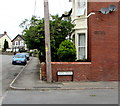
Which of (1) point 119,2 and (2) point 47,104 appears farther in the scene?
(1) point 119,2

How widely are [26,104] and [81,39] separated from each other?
342 inches

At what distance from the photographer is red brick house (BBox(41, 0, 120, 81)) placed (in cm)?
1378

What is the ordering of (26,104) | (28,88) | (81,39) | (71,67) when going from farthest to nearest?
(81,39)
(71,67)
(28,88)
(26,104)

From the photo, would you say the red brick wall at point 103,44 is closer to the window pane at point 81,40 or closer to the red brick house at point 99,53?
the red brick house at point 99,53

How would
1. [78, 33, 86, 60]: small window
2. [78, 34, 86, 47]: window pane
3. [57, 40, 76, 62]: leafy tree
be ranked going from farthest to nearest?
[78, 34, 86, 47]: window pane, [78, 33, 86, 60]: small window, [57, 40, 76, 62]: leafy tree

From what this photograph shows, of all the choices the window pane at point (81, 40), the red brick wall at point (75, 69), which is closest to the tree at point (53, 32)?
the window pane at point (81, 40)

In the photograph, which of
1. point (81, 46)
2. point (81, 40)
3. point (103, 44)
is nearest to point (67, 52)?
point (81, 46)

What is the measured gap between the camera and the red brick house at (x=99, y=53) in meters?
13.8

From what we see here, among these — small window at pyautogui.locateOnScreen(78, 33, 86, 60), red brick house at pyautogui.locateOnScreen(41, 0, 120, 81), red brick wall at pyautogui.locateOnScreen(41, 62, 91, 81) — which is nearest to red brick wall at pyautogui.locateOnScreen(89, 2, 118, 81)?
red brick house at pyautogui.locateOnScreen(41, 0, 120, 81)

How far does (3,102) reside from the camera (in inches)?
331

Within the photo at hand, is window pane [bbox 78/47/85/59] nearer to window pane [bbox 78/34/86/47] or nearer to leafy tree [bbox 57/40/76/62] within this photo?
window pane [bbox 78/34/86/47]

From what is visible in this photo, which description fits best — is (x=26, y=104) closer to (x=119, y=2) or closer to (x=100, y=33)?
(x=100, y=33)

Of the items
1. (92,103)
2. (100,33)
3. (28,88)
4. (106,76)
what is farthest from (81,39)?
(92,103)

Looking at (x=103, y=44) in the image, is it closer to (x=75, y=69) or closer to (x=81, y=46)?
(x=81, y=46)
